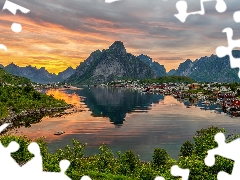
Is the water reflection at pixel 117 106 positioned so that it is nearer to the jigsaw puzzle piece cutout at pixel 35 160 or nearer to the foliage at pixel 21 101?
the foliage at pixel 21 101

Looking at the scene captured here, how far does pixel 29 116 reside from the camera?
77.0 metres

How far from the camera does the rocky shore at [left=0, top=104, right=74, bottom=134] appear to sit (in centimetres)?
6744

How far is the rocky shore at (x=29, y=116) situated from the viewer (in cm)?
6744

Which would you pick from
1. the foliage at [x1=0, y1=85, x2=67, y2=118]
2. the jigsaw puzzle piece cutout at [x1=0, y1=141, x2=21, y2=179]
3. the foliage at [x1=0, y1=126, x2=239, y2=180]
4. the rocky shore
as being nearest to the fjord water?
the rocky shore

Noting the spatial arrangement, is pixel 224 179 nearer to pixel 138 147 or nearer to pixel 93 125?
pixel 138 147

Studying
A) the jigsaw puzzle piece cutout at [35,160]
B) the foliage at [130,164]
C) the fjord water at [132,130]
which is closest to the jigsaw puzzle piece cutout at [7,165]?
the jigsaw puzzle piece cutout at [35,160]

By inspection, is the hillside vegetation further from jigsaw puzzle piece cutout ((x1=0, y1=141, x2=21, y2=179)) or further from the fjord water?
jigsaw puzzle piece cutout ((x1=0, y1=141, x2=21, y2=179))

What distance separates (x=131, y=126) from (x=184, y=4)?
206 ft

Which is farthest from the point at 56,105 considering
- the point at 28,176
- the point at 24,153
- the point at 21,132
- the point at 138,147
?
the point at 28,176

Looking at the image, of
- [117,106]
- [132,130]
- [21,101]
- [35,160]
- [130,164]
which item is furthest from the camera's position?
[117,106]

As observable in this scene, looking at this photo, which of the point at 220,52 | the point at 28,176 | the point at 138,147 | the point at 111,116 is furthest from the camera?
the point at 111,116

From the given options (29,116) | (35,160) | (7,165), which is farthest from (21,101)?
(35,160)

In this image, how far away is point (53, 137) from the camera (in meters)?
56.2

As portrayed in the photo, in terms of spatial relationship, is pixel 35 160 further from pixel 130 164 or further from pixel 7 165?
pixel 130 164
